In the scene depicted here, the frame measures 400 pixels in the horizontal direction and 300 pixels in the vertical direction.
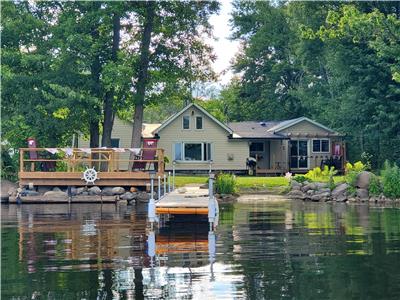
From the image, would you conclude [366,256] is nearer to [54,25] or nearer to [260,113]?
[54,25]

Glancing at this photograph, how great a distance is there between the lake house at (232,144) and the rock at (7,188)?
15541mm

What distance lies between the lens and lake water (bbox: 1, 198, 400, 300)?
1309 centimetres

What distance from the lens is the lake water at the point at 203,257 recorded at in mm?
13094

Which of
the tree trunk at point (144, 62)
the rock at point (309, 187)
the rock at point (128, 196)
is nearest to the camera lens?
the rock at point (128, 196)

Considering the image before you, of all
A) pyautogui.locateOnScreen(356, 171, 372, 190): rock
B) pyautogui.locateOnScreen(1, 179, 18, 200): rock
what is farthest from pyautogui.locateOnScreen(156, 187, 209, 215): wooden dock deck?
pyautogui.locateOnScreen(1, 179, 18, 200): rock

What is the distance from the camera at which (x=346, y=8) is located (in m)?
40.3

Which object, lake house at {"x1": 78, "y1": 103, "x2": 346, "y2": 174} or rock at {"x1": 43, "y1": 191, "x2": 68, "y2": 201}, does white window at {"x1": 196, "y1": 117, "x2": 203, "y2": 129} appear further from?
rock at {"x1": 43, "y1": 191, "x2": 68, "y2": 201}

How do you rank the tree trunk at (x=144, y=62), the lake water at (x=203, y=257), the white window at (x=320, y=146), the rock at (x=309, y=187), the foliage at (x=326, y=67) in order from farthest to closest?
the white window at (x=320, y=146) → the tree trunk at (x=144, y=62) → the foliage at (x=326, y=67) → the rock at (x=309, y=187) → the lake water at (x=203, y=257)

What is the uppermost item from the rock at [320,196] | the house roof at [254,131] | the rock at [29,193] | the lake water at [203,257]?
the house roof at [254,131]

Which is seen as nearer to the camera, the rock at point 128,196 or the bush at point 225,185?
the rock at point 128,196

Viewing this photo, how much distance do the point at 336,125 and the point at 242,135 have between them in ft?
23.6

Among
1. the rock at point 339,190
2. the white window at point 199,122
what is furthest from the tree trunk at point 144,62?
the rock at point 339,190

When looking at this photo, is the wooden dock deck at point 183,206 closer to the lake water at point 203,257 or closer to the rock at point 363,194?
the lake water at point 203,257

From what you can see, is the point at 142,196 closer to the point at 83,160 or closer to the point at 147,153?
the point at 147,153
